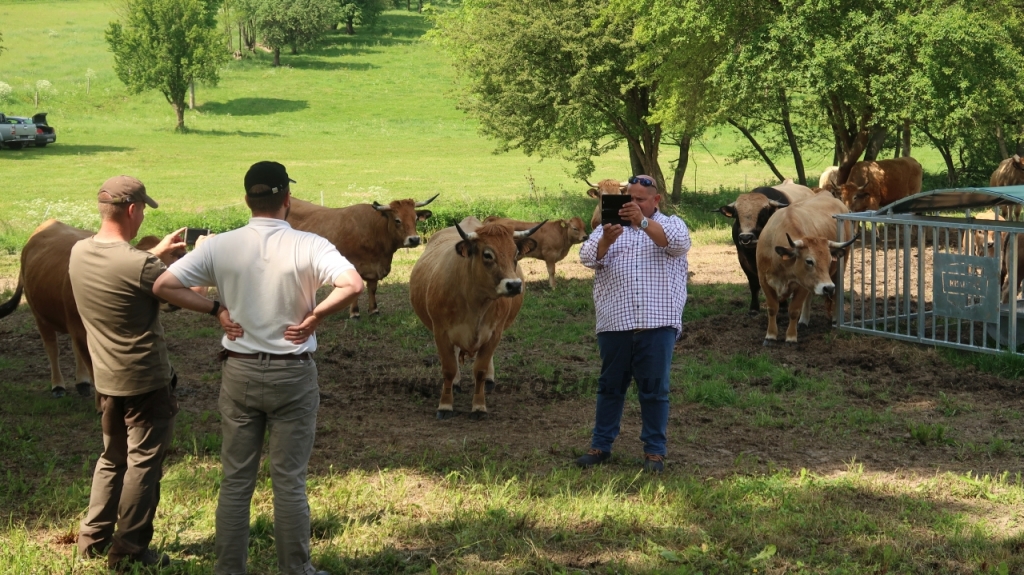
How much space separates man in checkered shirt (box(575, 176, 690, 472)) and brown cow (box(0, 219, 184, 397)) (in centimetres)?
373

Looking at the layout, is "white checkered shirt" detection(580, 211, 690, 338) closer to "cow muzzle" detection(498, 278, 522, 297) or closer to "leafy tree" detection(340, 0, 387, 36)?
"cow muzzle" detection(498, 278, 522, 297)

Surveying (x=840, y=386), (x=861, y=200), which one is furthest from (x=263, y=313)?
(x=861, y=200)

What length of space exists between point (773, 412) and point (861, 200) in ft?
40.4

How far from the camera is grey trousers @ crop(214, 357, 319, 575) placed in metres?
4.48

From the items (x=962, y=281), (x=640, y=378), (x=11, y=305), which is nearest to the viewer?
(x=640, y=378)

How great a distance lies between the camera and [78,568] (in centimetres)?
497

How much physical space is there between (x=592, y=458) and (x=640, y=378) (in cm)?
70

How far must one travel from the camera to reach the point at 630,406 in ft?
29.1

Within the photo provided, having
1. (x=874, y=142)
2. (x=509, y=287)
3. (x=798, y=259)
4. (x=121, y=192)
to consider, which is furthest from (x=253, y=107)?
(x=121, y=192)

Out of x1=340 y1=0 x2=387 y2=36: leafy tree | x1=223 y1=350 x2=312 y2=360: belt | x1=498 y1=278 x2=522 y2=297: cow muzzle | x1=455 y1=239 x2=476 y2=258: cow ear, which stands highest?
x1=340 y1=0 x2=387 y2=36: leafy tree

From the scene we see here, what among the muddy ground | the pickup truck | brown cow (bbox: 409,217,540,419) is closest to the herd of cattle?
brown cow (bbox: 409,217,540,419)

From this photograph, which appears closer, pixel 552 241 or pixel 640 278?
pixel 640 278

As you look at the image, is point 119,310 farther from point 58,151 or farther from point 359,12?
point 359,12

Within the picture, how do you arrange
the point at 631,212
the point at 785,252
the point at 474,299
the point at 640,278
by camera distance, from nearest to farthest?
the point at 631,212 < the point at 640,278 < the point at 474,299 < the point at 785,252
